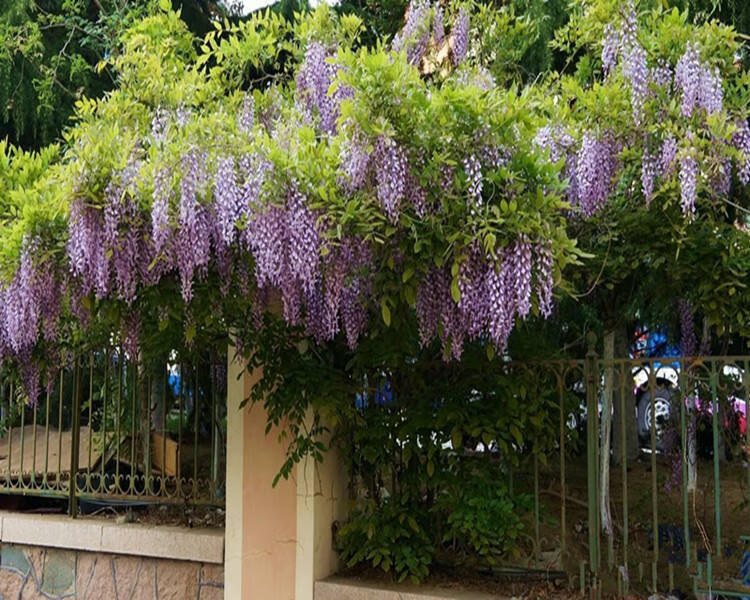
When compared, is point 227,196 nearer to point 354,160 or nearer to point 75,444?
point 354,160

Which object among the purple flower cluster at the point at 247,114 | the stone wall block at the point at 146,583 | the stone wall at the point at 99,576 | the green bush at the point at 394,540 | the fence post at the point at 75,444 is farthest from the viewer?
the fence post at the point at 75,444

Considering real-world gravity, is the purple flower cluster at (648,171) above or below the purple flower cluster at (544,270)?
above

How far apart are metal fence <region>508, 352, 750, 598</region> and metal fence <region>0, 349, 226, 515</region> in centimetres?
210

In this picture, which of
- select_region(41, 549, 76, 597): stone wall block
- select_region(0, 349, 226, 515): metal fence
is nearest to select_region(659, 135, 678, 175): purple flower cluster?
select_region(0, 349, 226, 515): metal fence

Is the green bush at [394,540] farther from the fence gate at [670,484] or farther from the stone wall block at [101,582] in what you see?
the stone wall block at [101,582]

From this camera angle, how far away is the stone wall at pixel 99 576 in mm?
5176

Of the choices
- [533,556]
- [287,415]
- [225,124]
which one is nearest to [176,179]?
[225,124]

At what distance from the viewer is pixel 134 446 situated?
18.5 ft

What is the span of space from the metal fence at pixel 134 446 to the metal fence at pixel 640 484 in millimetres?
2099

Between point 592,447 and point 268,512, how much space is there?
6.45 feet

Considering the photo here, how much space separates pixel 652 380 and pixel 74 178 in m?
3.04

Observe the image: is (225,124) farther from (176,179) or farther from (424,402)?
(424,402)

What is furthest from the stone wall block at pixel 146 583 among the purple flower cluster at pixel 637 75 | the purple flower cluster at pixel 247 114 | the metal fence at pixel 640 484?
the purple flower cluster at pixel 637 75

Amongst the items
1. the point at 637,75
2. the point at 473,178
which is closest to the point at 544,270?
the point at 473,178
